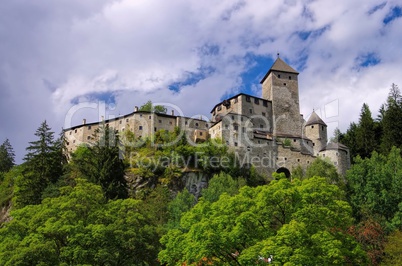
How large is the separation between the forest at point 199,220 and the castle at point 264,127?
13634 mm

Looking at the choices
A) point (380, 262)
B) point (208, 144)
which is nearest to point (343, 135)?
point (208, 144)

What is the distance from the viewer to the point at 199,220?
26.7m

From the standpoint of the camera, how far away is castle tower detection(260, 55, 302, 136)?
3206 inches

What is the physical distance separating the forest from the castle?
13634mm

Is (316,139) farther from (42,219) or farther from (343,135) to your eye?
(42,219)

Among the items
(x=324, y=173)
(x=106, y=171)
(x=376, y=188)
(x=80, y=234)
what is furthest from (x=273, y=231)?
(x=324, y=173)

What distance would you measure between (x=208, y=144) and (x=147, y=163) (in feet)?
30.2

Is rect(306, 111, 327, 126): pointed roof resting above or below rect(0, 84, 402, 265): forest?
above

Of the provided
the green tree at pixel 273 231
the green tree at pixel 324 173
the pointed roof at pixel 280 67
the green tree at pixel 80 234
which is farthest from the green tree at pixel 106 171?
the pointed roof at pixel 280 67

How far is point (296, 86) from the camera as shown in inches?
3418

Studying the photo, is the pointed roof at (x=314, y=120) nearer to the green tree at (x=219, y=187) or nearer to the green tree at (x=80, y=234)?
the green tree at (x=219, y=187)

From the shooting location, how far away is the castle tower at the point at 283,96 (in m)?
81.4

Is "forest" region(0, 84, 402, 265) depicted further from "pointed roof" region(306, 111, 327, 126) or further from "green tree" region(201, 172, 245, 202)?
"pointed roof" region(306, 111, 327, 126)

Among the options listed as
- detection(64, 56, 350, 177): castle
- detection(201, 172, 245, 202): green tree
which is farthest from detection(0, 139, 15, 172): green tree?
detection(201, 172, 245, 202): green tree
